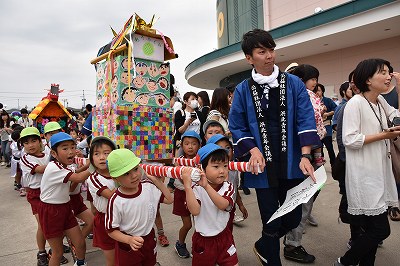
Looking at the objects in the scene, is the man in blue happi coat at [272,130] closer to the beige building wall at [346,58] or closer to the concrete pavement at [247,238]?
the concrete pavement at [247,238]

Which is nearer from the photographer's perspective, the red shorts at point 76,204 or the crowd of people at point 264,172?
the crowd of people at point 264,172

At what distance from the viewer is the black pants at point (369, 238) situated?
7.75 ft

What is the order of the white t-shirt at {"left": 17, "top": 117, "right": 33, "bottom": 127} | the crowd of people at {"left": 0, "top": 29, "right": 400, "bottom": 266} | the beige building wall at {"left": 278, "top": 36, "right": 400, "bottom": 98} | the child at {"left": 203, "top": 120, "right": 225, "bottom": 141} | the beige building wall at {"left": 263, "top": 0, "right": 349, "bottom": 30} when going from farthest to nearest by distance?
the beige building wall at {"left": 263, "top": 0, "right": 349, "bottom": 30}, the beige building wall at {"left": 278, "top": 36, "right": 400, "bottom": 98}, the white t-shirt at {"left": 17, "top": 117, "right": 33, "bottom": 127}, the child at {"left": 203, "top": 120, "right": 225, "bottom": 141}, the crowd of people at {"left": 0, "top": 29, "right": 400, "bottom": 266}

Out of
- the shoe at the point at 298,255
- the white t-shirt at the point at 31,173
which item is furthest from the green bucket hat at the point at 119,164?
the shoe at the point at 298,255

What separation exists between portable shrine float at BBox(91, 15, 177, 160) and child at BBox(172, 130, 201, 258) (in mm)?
705

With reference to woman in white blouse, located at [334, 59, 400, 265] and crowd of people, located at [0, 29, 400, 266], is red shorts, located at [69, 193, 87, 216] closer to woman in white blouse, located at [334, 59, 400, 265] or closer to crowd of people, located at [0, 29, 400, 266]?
crowd of people, located at [0, 29, 400, 266]

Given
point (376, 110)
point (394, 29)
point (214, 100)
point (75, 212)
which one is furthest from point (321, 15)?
point (75, 212)

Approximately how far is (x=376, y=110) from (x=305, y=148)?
29.6 inches

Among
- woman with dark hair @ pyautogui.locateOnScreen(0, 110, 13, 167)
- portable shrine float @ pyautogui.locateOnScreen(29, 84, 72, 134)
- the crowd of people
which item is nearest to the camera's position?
the crowd of people

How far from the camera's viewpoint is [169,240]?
374cm

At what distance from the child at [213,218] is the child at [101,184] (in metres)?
0.77

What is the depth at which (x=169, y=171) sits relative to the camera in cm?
212

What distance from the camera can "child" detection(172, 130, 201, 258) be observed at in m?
3.26

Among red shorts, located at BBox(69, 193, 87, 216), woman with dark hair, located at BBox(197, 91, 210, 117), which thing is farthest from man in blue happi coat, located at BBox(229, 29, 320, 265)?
woman with dark hair, located at BBox(197, 91, 210, 117)
